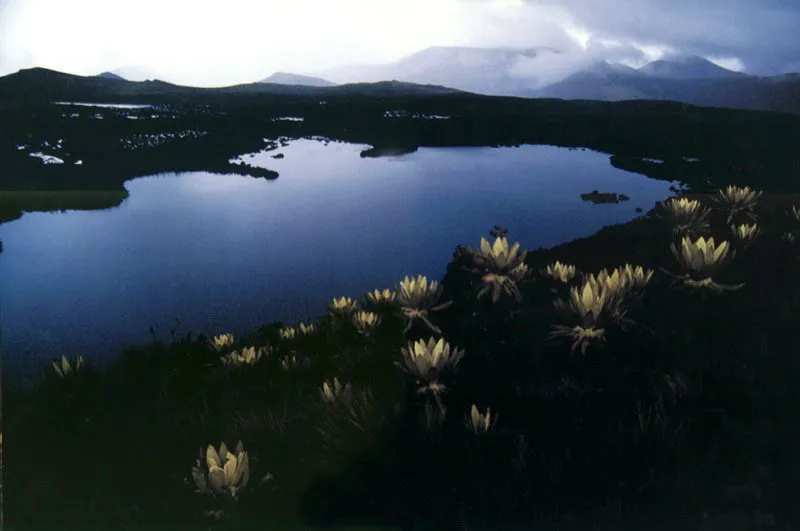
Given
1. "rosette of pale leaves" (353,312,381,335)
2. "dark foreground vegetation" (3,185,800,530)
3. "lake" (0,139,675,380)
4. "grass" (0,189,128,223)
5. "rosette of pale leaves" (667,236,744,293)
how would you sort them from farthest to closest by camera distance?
"lake" (0,139,675,380) < "grass" (0,189,128,223) < "rosette of pale leaves" (353,312,381,335) < "rosette of pale leaves" (667,236,744,293) < "dark foreground vegetation" (3,185,800,530)

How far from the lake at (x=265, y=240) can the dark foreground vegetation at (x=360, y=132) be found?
22cm

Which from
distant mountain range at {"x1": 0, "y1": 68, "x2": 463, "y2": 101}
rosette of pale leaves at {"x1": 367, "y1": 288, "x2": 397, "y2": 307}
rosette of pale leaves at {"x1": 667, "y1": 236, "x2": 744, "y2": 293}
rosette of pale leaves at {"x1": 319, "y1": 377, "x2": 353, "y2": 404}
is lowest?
rosette of pale leaves at {"x1": 319, "y1": 377, "x2": 353, "y2": 404}

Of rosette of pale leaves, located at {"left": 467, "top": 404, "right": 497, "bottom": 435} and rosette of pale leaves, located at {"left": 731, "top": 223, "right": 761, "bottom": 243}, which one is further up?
rosette of pale leaves, located at {"left": 731, "top": 223, "right": 761, "bottom": 243}

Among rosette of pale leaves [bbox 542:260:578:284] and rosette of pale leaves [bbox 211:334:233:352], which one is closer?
rosette of pale leaves [bbox 542:260:578:284]

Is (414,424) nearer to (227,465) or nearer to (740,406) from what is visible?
(227,465)

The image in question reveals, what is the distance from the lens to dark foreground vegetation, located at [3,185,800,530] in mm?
1340

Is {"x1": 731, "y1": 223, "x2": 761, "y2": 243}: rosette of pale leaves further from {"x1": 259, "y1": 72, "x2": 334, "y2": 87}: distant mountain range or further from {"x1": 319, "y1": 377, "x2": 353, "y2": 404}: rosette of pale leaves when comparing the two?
{"x1": 259, "y1": 72, "x2": 334, "y2": 87}: distant mountain range

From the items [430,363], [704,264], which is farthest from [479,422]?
[704,264]

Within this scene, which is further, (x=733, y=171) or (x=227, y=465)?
(x=733, y=171)

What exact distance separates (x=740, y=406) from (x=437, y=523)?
1.03m

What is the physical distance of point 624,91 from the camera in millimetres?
3412

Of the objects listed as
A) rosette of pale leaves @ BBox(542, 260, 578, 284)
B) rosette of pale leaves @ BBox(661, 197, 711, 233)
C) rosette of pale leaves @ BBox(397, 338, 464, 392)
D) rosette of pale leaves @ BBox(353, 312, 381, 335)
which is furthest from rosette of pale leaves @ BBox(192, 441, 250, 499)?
rosette of pale leaves @ BBox(661, 197, 711, 233)

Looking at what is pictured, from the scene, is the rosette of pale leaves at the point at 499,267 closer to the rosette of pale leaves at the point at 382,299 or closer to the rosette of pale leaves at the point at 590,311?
the rosette of pale leaves at the point at 590,311

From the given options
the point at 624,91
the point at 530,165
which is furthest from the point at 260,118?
the point at 624,91
